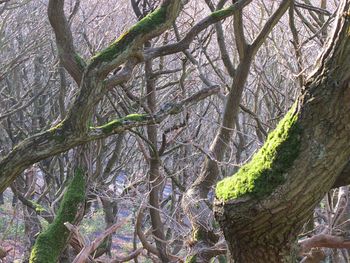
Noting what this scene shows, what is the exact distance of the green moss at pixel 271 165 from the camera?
85.0 inches

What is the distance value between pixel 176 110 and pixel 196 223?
114 cm

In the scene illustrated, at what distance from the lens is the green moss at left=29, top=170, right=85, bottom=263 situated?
4203 mm

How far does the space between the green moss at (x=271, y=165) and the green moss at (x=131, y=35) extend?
1.67 meters

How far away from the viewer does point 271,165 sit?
2238mm

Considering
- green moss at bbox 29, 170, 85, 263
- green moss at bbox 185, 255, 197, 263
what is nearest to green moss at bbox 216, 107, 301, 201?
green moss at bbox 29, 170, 85, 263

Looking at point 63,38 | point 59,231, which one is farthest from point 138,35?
point 59,231

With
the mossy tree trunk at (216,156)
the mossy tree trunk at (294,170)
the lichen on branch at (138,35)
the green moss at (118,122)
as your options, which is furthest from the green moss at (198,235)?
the mossy tree trunk at (294,170)

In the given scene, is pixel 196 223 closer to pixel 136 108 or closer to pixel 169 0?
pixel 169 0

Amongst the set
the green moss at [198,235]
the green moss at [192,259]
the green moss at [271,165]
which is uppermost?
the green moss at [271,165]

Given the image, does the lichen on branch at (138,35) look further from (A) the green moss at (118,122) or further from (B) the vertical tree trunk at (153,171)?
(B) the vertical tree trunk at (153,171)

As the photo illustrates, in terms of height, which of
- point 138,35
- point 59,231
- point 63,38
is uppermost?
point 63,38

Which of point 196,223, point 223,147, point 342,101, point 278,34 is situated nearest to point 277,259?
point 342,101

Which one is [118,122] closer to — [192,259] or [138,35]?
[138,35]

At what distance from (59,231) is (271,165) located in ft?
8.61
